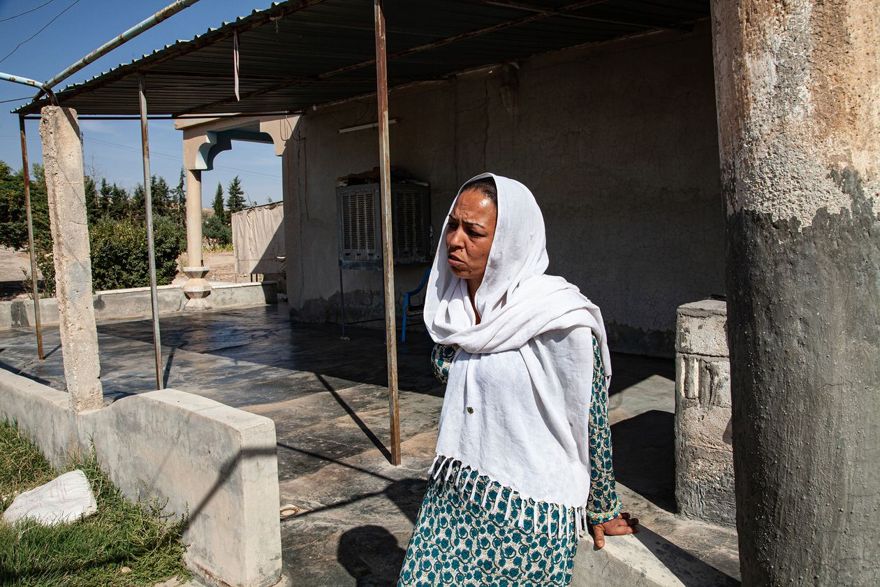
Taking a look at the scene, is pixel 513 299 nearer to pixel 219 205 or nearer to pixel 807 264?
pixel 807 264

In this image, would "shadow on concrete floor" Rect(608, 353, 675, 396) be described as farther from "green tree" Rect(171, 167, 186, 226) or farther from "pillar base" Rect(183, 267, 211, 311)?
"green tree" Rect(171, 167, 186, 226)

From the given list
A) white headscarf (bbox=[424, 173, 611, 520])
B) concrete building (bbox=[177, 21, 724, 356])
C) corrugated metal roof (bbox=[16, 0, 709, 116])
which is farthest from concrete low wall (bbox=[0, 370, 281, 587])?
concrete building (bbox=[177, 21, 724, 356])

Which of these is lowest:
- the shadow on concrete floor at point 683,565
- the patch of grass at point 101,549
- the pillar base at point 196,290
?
the patch of grass at point 101,549

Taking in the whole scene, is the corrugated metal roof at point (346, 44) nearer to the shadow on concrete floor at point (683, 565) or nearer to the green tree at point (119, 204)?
the shadow on concrete floor at point (683, 565)

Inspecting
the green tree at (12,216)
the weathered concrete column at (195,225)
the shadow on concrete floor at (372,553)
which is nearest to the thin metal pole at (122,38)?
the shadow on concrete floor at (372,553)


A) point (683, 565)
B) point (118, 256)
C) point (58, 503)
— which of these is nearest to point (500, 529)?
point (683, 565)

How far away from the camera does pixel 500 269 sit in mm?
1856

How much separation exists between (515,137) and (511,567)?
23.0ft

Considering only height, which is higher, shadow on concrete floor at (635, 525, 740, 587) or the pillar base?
the pillar base

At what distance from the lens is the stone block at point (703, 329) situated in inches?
122

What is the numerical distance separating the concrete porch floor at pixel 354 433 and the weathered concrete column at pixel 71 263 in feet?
4.60

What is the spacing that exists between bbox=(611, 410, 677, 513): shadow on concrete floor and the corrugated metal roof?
298cm

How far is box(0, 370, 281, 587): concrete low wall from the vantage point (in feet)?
9.78

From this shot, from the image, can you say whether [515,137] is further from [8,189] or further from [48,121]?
[8,189]
